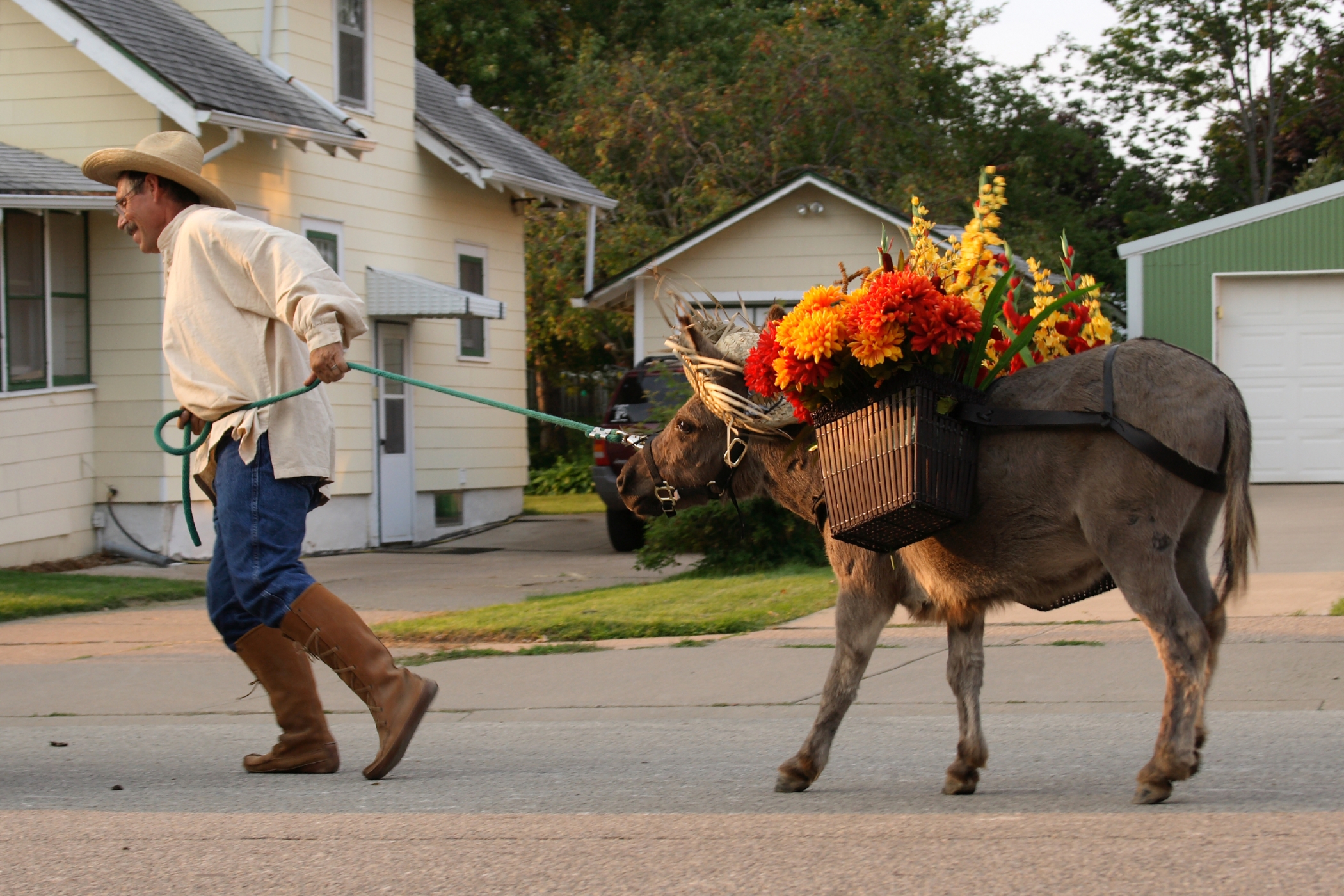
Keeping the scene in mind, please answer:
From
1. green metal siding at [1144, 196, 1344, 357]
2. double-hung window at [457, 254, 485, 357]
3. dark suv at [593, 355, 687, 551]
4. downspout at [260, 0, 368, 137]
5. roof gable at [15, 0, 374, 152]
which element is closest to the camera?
roof gable at [15, 0, 374, 152]

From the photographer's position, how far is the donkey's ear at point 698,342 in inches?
215

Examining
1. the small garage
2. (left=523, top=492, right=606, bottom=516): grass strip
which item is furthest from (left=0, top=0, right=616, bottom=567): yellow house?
the small garage

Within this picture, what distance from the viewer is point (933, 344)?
15.2ft

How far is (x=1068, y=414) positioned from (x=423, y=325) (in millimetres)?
13828

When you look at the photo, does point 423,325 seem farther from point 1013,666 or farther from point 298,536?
point 298,536

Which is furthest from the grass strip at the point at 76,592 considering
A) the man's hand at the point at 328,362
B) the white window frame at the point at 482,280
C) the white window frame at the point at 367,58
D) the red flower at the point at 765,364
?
the red flower at the point at 765,364

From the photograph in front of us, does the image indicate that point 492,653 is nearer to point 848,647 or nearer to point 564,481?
point 848,647

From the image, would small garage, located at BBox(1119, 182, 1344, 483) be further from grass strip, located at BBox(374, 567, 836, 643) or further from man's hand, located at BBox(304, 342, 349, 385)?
man's hand, located at BBox(304, 342, 349, 385)

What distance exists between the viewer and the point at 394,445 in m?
17.3

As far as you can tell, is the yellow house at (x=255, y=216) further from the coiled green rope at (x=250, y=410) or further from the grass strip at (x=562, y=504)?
the coiled green rope at (x=250, y=410)

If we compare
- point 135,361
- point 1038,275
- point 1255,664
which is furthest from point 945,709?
point 135,361

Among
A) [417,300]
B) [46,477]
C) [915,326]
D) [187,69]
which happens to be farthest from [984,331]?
[417,300]

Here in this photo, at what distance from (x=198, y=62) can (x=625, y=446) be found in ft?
18.5

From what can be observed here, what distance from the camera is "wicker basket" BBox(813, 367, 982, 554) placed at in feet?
15.1
